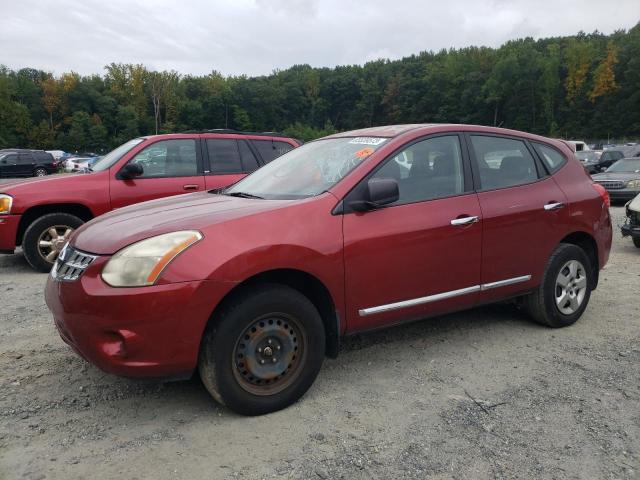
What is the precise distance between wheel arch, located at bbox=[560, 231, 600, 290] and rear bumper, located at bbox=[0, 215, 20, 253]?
20.2 ft

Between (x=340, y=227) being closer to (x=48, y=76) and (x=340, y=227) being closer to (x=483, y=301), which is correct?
(x=483, y=301)

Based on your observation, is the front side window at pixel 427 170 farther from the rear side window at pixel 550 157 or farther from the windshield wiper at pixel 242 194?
the rear side window at pixel 550 157

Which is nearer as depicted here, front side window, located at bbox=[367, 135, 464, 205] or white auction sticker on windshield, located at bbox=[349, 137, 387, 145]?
front side window, located at bbox=[367, 135, 464, 205]

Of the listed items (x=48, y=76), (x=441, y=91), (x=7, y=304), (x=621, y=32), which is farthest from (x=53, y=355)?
(x=621, y=32)

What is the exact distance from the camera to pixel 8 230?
253 inches

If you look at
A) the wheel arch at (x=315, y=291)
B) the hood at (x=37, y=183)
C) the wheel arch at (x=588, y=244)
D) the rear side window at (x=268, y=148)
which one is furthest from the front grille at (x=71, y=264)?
the rear side window at (x=268, y=148)

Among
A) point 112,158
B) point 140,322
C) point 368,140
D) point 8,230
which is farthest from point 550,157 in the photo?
point 8,230

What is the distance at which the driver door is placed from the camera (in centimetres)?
692

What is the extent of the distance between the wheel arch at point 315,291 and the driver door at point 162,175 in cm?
431

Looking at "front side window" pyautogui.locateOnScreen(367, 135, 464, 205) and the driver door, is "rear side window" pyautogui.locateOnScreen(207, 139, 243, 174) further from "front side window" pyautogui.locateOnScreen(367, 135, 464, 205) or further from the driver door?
"front side window" pyautogui.locateOnScreen(367, 135, 464, 205)

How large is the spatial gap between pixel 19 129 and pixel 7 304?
92.9m

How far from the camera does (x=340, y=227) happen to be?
325cm

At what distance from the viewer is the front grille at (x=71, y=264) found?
286 centimetres

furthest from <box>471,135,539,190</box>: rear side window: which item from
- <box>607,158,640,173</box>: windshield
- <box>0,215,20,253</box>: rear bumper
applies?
<box>607,158,640,173</box>: windshield
